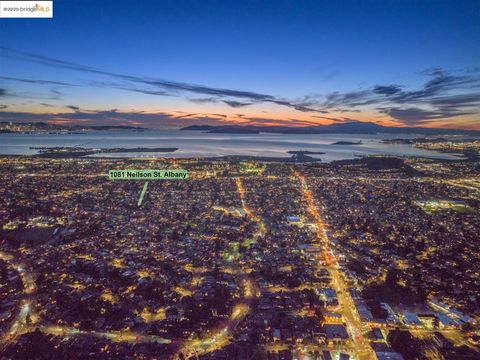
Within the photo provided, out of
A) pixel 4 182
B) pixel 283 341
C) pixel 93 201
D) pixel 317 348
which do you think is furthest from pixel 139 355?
pixel 4 182

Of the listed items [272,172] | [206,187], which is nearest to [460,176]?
[272,172]

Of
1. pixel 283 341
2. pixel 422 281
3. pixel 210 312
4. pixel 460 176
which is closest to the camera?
pixel 283 341

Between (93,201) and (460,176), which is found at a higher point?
(460,176)

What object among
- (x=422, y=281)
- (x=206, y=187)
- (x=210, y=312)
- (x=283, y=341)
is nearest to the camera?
(x=283, y=341)

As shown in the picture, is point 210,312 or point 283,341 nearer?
point 283,341

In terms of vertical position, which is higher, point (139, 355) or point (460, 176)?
point (460, 176)

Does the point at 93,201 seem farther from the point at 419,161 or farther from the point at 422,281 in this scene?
the point at 419,161

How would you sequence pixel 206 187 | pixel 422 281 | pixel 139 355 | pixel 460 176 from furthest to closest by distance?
pixel 460 176, pixel 206 187, pixel 422 281, pixel 139 355

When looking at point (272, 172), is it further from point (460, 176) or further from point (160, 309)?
point (160, 309)

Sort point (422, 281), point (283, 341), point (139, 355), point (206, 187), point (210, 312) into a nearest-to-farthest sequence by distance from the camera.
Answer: point (139, 355) < point (283, 341) < point (210, 312) < point (422, 281) < point (206, 187)
